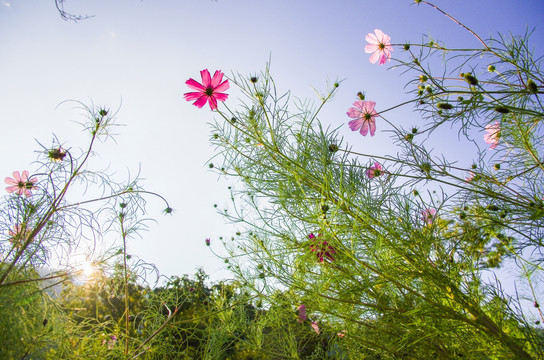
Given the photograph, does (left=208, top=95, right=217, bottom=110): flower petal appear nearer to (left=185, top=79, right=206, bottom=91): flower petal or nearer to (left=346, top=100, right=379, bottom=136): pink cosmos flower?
(left=185, top=79, right=206, bottom=91): flower petal

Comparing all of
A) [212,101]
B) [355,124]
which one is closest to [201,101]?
[212,101]

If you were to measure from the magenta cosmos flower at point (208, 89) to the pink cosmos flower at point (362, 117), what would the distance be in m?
0.51

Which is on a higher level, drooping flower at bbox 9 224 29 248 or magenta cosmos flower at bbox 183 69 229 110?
magenta cosmos flower at bbox 183 69 229 110

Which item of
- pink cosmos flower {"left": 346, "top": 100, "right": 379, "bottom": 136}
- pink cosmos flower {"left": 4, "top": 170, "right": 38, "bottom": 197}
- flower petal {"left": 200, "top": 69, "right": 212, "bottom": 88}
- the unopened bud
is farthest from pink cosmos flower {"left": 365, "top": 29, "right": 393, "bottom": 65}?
pink cosmos flower {"left": 4, "top": 170, "right": 38, "bottom": 197}

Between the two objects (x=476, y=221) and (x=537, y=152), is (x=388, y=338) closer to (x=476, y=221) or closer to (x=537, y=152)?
(x=476, y=221)

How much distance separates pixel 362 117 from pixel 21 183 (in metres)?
1.32

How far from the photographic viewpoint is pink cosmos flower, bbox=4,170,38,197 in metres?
0.97

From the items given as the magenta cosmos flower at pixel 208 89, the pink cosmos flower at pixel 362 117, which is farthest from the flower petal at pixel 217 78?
the pink cosmos flower at pixel 362 117

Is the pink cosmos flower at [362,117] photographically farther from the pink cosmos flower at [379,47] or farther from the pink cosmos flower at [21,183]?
the pink cosmos flower at [21,183]

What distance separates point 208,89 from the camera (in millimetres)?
1005

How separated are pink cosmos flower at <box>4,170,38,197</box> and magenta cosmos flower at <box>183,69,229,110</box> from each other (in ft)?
2.09

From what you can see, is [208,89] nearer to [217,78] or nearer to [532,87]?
[217,78]

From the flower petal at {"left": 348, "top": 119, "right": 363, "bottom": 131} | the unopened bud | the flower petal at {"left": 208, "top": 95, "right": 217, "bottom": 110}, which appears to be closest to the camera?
the unopened bud

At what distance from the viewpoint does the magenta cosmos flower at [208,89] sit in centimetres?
100
